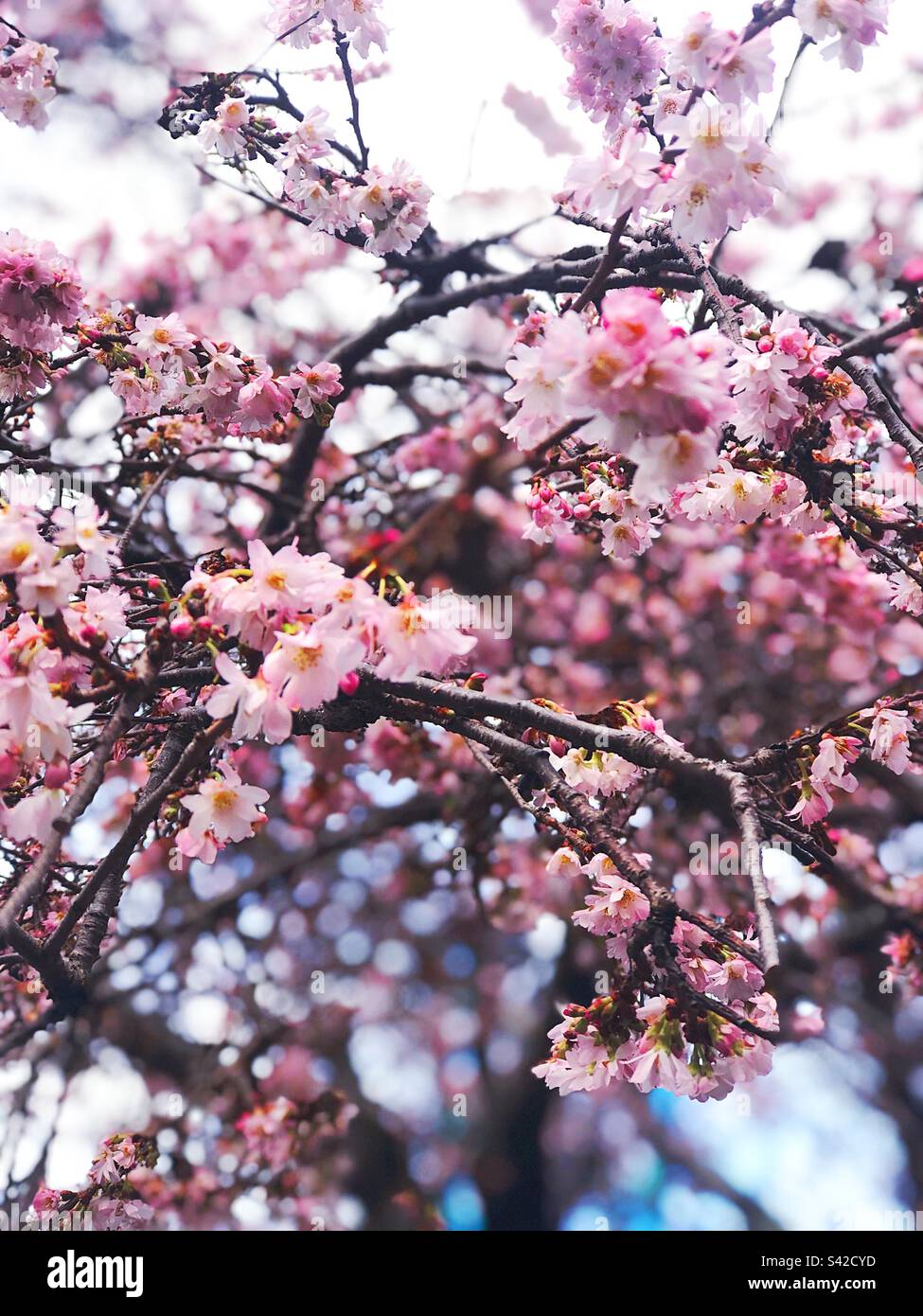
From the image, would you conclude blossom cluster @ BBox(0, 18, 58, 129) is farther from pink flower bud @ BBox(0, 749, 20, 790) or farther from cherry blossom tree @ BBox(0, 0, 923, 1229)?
pink flower bud @ BBox(0, 749, 20, 790)

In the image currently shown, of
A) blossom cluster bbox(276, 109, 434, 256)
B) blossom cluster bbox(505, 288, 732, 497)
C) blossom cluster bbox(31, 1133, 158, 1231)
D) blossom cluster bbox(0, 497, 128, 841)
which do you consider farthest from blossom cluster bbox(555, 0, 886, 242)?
blossom cluster bbox(31, 1133, 158, 1231)

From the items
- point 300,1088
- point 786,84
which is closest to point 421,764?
point 300,1088

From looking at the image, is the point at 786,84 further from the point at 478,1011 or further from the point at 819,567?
the point at 478,1011

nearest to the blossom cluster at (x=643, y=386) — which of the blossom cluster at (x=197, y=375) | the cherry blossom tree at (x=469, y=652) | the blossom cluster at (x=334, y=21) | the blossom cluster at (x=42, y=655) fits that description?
the cherry blossom tree at (x=469, y=652)

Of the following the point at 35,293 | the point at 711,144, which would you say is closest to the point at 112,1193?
the point at 35,293

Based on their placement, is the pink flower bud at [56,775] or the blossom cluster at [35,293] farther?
the blossom cluster at [35,293]

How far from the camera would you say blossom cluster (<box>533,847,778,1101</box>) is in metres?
1.20

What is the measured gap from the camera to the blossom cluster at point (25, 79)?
87.8 inches

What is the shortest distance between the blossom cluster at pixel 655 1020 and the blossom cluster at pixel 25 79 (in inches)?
97.5

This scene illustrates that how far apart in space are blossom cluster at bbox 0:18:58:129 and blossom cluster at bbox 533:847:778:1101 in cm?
248

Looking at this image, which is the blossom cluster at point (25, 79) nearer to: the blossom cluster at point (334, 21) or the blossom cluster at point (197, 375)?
the blossom cluster at point (334, 21)

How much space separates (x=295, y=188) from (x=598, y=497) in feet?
3.89

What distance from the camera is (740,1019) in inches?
43.1
